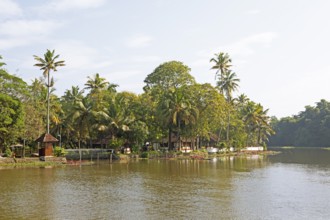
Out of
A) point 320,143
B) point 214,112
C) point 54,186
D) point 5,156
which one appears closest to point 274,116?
point 320,143

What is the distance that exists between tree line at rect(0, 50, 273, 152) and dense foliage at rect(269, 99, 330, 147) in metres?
62.2

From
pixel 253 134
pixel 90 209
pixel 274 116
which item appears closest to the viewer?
pixel 90 209

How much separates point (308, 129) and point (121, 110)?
9651cm

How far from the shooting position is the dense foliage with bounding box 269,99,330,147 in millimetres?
131750

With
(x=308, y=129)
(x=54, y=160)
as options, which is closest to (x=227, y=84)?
(x=54, y=160)

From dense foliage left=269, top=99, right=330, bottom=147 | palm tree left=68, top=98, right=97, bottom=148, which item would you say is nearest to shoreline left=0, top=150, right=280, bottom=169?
palm tree left=68, top=98, right=97, bottom=148

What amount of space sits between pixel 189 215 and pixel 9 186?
16.5 meters

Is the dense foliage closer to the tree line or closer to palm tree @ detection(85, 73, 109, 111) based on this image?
the tree line

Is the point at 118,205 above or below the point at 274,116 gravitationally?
below

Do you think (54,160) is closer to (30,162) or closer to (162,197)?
(30,162)

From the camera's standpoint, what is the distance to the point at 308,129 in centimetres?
13762

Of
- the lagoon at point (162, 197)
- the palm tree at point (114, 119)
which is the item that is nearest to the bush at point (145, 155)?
the palm tree at point (114, 119)

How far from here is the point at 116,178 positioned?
34969 mm

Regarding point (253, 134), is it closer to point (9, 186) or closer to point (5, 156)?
point (5, 156)
